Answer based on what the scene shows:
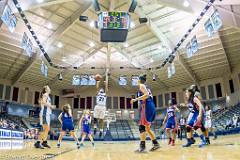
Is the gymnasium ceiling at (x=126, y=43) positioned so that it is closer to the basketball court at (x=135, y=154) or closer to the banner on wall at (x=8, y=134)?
the banner on wall at (x=8, y=134)

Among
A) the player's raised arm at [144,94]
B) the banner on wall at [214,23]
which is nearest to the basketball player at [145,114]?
the player's raised arm at [144,94]

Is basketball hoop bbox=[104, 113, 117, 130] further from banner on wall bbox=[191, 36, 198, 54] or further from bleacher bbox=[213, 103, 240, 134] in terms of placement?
banner on wall bbox=[191, 36, 198, 54]

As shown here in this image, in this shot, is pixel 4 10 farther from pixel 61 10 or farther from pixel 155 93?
pixel 155 93

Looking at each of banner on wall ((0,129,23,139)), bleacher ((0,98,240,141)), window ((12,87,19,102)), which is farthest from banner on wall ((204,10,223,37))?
window ((12,87,19,102))

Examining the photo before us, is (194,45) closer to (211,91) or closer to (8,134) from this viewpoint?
(8,134)

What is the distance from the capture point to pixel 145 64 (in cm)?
2416

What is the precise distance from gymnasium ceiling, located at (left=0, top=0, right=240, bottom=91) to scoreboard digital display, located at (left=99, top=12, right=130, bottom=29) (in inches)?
149

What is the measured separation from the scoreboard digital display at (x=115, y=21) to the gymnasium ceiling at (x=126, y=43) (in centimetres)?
379

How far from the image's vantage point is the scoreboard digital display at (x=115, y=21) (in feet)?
34.8

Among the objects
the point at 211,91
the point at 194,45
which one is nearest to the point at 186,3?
the point at 194,45

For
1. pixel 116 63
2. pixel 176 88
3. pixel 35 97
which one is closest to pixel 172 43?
pixel 116 63

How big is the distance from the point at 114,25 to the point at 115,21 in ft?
0.60

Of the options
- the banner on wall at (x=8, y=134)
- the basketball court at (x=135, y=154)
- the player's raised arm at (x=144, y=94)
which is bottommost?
the basketball court at (x=135, y=154)

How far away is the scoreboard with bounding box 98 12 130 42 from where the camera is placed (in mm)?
10609
